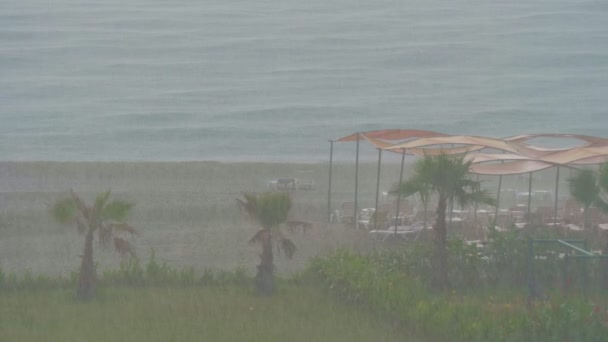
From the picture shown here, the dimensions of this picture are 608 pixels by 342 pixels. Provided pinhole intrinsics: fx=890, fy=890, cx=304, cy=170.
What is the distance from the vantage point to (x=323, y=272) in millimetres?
7695

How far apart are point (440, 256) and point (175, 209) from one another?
19.7ft

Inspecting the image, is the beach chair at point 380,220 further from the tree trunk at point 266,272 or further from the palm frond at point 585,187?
the tree trunk at point 266,272

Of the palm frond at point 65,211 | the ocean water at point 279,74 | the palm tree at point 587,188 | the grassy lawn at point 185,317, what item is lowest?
the grassy lawn at point 185,317

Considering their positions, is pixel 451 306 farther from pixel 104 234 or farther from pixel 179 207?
pixel 179 207

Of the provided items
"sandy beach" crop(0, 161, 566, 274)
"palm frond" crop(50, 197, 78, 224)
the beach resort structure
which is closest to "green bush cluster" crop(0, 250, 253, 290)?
"palm frond" crop(50, 197, 78, 224)

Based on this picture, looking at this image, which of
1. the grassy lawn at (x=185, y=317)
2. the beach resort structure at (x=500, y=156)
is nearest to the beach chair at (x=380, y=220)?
the beach resort structure at (x=500, y=156)

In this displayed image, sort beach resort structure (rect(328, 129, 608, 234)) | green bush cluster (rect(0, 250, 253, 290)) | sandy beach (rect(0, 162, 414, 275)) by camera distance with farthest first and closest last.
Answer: beach resort structure (rect(328, 129, 608, 234)), sandy beach (rect(0, 162, 414, 275)), green bush cluster (rect(0, 250, 253, 290))

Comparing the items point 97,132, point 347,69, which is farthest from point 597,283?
point 347,69

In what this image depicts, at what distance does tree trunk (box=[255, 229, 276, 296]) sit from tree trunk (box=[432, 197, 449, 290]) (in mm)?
1349

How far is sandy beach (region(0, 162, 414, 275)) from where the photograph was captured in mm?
9500

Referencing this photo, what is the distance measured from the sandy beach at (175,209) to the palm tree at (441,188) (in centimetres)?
189

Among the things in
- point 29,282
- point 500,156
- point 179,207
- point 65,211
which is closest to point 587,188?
point 500,156

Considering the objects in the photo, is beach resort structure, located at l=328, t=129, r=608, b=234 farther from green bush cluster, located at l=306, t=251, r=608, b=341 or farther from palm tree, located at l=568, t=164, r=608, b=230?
green bush cluster, located at l=306, t=251, r=608, b=341

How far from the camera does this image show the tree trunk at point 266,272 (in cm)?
735
